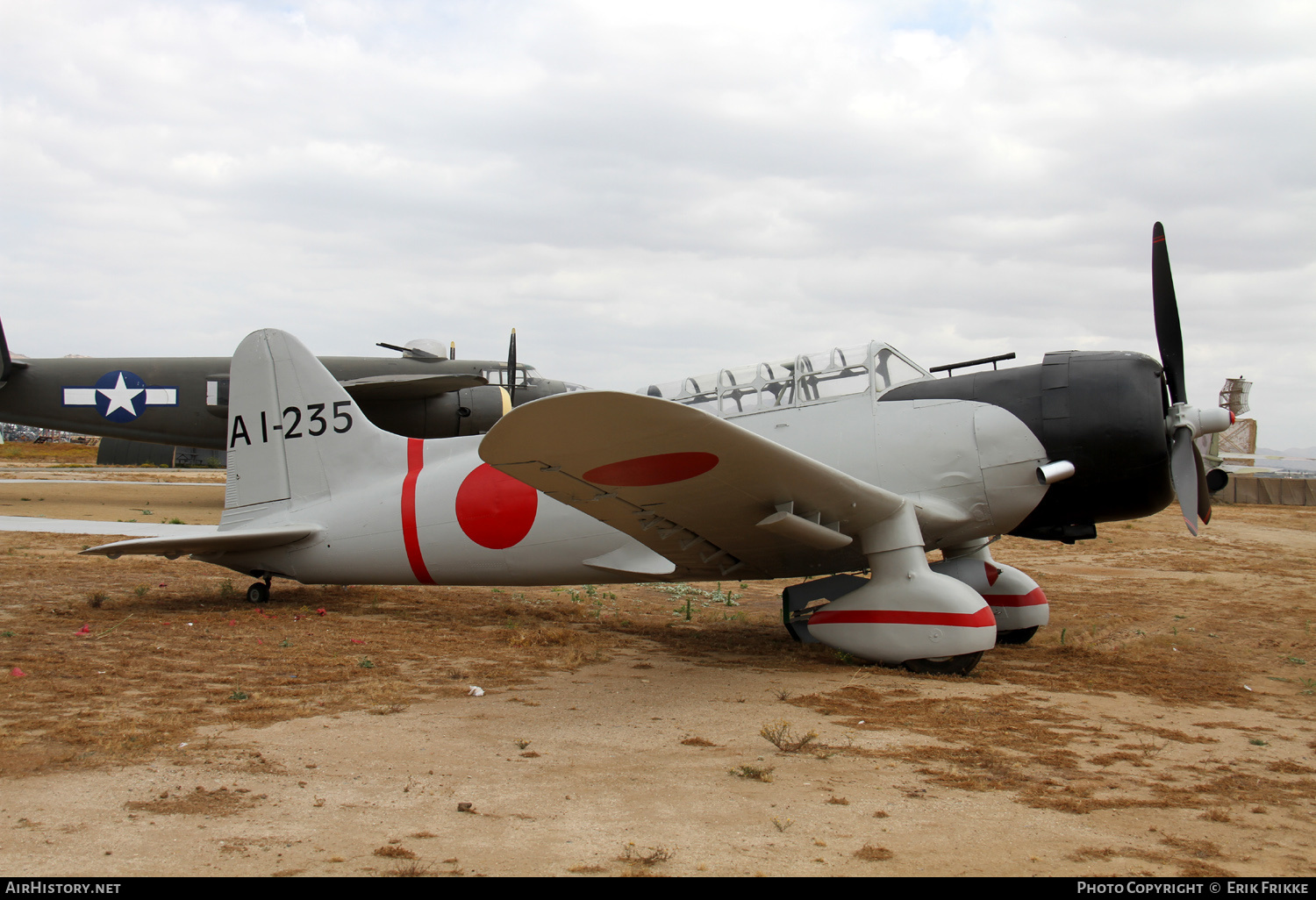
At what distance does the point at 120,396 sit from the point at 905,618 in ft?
63.7

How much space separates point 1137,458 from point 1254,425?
51.4 metres

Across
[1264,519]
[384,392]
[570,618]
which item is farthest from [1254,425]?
[570,618]

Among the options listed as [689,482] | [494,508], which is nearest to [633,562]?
[494,508]

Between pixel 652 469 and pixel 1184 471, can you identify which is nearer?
pixel 652 469

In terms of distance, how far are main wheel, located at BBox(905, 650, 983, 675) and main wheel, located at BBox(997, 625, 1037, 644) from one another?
1699 millimetres

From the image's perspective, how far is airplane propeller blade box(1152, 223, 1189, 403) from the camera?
22.2 feet

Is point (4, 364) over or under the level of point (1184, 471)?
over

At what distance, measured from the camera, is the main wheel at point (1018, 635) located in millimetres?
7375

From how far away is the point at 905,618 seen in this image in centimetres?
589

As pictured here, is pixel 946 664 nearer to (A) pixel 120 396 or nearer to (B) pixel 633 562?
(B) pixel 633 562

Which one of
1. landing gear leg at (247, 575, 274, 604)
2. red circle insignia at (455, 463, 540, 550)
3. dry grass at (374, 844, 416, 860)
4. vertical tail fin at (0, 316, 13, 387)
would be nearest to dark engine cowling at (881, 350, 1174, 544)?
red circle insignia at (455, 463, 540, 550)

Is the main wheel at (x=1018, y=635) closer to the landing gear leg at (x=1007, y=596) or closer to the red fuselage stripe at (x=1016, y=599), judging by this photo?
the landing gear leg at (x=1007, y=596)

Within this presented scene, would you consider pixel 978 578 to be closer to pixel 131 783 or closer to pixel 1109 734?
pixel 1109 734

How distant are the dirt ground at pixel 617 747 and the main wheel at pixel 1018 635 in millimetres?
145
